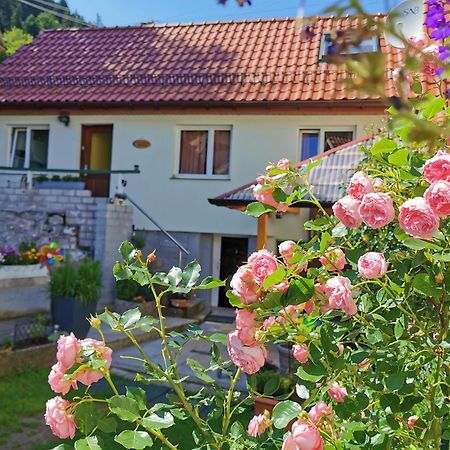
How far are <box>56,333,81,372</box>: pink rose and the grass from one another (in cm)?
237

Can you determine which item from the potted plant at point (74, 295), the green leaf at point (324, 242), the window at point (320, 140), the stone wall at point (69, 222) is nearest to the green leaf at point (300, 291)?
the green leaf at point (324, 242)

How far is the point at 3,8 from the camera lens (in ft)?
151

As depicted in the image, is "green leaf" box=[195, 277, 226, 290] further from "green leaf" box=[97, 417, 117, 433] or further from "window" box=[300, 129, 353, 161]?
"window" box=[300, 129, 353, 161]

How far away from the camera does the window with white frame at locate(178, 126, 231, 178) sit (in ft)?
39.4

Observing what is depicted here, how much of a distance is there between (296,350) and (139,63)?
13.0 metres

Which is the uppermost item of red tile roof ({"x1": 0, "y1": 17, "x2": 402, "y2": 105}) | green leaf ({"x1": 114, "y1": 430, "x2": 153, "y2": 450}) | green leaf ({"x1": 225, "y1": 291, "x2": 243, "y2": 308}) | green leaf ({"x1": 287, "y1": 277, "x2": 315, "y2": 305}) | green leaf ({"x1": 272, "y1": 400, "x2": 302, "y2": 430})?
red tile roof ({"x1": 0, "y1": 17, "x2": 402, "y2": 105})

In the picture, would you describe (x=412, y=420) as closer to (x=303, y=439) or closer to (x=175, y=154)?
(x=303, y=439)

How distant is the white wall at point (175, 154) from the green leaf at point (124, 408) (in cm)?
958

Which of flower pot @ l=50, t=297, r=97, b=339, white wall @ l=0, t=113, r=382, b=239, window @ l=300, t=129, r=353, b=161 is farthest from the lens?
white wall @ l=0, t=113, r=382, b=239

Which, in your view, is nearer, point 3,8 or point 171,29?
point 171,29

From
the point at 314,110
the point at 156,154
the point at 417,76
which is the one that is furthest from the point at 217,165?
the point at 417,76

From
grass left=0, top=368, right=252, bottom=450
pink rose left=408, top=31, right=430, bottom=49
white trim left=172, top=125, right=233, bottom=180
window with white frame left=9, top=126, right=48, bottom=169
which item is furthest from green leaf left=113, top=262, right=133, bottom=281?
window with white frame left=9, top=126, right=48, bottom=169

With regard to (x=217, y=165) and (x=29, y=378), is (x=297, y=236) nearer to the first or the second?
(x=217, y=165)

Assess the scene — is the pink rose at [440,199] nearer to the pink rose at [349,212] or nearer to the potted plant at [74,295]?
the pink rose at [349,212]
